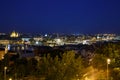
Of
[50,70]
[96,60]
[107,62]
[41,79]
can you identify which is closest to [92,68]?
[96,60]

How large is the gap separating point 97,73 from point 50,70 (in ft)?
15.2

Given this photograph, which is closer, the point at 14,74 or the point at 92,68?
the point at 92,68

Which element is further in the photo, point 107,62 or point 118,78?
point 107,62

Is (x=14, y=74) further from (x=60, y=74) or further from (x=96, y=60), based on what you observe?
(x=60, y=74)

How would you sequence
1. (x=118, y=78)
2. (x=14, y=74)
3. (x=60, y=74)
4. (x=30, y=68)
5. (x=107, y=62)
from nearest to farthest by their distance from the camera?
(x=60, y=74) < (x=118, y=78) < (x=107, y=62) < (x=14, y=74) < (x=30, y=68)

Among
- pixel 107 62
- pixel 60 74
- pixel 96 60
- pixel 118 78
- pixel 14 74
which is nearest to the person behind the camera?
pixel 60 74

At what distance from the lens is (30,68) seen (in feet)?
89.7

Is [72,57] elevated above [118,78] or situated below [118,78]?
above

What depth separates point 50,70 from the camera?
57.6ft

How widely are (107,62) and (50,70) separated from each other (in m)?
4.60

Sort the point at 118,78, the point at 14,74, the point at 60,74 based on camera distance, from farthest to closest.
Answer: the point at 14,74
the point at 118,78
the point at 60,74

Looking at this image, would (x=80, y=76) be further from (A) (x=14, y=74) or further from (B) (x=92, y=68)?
(A) (x=14, y=74)

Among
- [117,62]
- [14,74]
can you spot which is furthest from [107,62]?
[14,74]

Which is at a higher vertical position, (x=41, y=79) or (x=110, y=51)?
(x=110, y=51)
